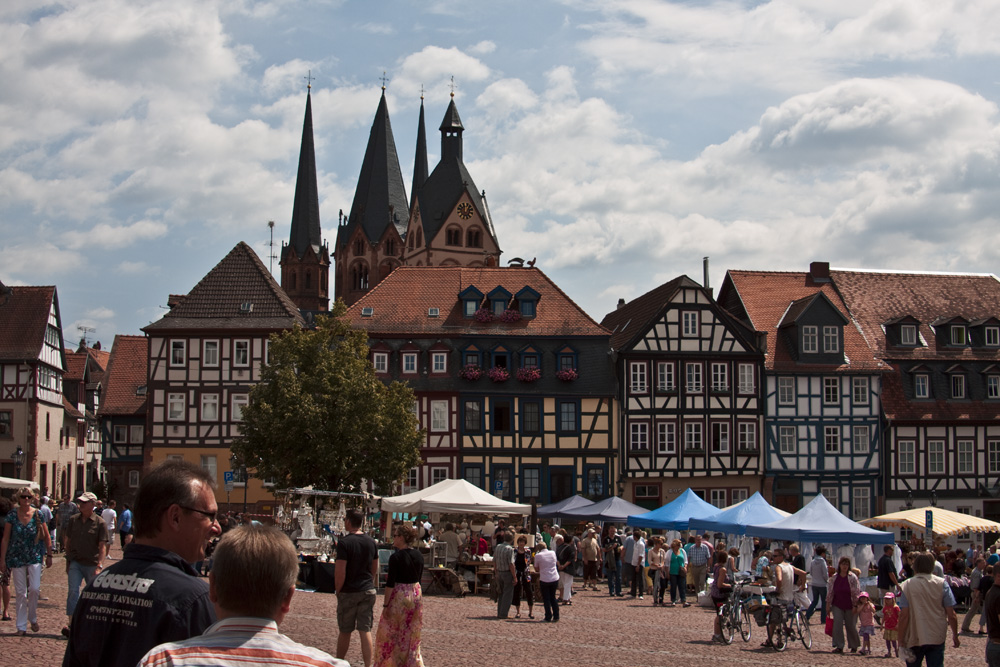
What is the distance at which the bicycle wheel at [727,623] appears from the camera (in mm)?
17422

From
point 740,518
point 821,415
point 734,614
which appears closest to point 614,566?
point 740,518

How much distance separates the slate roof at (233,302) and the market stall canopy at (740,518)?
68.5 ft

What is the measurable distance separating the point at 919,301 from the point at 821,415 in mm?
7764

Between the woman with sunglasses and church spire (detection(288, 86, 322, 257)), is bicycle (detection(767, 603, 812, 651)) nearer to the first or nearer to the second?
the woman with sunglasses

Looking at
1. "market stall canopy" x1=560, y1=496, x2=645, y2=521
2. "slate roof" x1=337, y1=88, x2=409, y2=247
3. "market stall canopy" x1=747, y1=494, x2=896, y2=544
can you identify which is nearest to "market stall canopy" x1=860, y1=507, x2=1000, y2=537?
"market stall canopy" x1=747, y1=494, x2=896, y2=544

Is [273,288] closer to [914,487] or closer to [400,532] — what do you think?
[914,487]

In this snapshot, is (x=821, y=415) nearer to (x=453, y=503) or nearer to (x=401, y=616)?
(x=453, y=503)

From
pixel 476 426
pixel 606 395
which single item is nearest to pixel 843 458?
pixel 606 395

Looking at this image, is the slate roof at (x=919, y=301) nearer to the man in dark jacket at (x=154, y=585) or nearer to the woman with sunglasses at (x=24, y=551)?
the woman with sunglasses at (x=24, y=551)

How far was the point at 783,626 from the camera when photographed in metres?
17.4

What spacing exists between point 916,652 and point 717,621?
643 cm

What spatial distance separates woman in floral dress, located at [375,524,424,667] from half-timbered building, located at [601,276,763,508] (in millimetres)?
33079

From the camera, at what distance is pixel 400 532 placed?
11.3 metres

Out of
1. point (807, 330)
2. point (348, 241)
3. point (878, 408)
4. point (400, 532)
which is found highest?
point (348, 241)
